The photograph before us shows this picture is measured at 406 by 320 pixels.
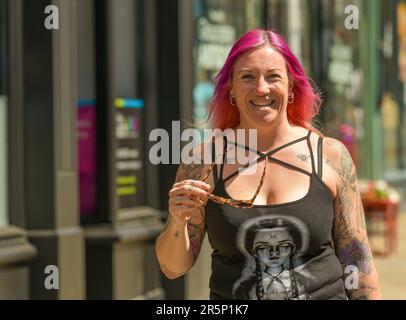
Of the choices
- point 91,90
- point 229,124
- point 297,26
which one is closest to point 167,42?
point 91,90

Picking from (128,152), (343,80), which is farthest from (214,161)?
(343,80)

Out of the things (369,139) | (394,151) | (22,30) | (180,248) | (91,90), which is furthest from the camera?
(394,151)

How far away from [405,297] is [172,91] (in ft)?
10.7

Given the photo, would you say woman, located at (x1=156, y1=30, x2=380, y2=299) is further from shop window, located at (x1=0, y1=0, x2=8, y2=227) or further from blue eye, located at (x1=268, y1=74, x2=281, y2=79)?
shop window, located at (x1=0, y1=0, x2=8, y2=227)

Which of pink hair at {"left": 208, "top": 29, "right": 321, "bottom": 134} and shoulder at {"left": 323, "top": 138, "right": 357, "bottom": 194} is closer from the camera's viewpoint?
pink hair at {"left": 208, "top": 29, "right": 321, "bottom": 134}

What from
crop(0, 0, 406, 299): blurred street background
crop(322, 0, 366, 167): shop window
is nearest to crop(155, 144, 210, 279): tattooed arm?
crop(0, 0, 406, 299): blurred street background

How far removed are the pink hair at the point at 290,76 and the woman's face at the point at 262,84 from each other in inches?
0.8

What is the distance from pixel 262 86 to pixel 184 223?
0.45 m

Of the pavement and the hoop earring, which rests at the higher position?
the hoop earring

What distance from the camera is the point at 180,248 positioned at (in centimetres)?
256

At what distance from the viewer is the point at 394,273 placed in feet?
35.7

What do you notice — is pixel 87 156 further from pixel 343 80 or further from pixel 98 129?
pixel 343 80

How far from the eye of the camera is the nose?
8.07ft

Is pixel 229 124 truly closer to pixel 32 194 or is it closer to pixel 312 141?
pixel 312 141
